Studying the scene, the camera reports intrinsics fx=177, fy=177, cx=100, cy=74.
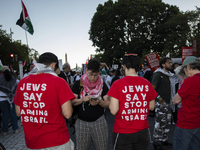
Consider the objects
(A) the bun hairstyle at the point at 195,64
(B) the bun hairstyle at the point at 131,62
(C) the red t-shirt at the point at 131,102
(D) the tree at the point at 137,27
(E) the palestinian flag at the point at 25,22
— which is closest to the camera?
(C) the red t-shirt at the point at 131,102

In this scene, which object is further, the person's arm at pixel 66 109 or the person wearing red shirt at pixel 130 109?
the person wearing red shirt at pixel 130 109

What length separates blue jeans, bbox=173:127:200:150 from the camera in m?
2.64

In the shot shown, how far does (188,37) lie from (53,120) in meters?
26.8

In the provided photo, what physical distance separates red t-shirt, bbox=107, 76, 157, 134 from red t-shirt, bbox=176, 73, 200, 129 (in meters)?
0.67

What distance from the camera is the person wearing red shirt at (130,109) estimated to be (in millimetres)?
2170

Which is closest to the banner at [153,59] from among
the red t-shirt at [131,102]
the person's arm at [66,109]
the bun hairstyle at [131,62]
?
the bun hairstyle at [131,62]

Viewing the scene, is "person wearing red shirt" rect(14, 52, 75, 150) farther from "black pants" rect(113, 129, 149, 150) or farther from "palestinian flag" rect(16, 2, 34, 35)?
"palestinian flag" rect(16, 2, 34, 35)

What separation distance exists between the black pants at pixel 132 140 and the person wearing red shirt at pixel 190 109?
0.75 metres

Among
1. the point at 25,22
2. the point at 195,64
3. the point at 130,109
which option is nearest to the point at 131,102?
the point at 130,109

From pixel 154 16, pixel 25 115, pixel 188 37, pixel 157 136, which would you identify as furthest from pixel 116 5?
pixel 25 115

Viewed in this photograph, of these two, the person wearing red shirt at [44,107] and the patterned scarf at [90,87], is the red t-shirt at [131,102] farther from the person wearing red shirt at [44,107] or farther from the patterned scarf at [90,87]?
the person wearing red shirt at [44,107]

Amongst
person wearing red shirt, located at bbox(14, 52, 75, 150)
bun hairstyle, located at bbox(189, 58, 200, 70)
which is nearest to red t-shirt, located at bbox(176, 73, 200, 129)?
bun hairstyle, located at bbox(189, 58, 200, 70)

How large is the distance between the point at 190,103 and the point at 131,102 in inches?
39.4

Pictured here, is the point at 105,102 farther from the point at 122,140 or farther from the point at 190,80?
the point at 190,80
